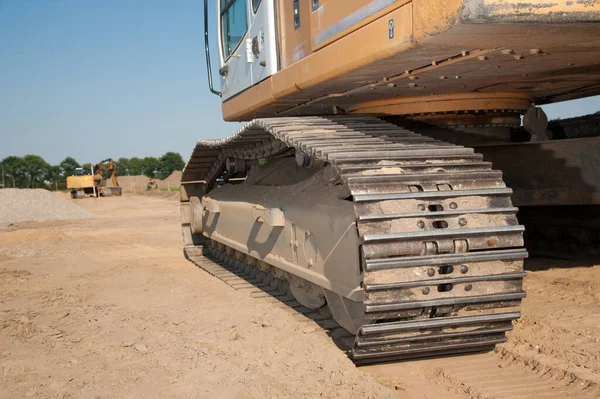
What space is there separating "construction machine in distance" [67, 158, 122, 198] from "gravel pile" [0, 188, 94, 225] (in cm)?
1471

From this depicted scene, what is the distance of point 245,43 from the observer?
6.26 metres

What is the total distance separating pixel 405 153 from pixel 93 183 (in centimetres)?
3415

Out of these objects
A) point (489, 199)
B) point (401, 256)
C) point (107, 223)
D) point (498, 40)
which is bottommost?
point (107, 223)

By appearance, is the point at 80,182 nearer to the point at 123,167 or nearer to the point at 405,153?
the point at 405,153

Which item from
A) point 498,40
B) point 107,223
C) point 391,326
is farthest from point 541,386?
point 107,223

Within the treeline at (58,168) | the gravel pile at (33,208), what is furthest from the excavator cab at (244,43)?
the treeline at (58,168)

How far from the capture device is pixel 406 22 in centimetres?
353

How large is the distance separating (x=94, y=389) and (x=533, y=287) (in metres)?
3.99

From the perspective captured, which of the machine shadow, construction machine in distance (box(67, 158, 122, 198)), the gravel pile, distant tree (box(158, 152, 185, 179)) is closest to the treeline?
distant tree (box(158, 152, 185, 179))

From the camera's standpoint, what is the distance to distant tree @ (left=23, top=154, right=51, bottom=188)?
231 ft

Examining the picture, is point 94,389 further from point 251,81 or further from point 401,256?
point 251,81

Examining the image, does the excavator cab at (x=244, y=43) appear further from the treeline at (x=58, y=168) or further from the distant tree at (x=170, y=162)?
the distant tree at (x=170, y=162)

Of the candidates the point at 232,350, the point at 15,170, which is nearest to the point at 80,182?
the point at 232,350

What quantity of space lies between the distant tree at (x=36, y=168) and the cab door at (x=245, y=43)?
67.8m
